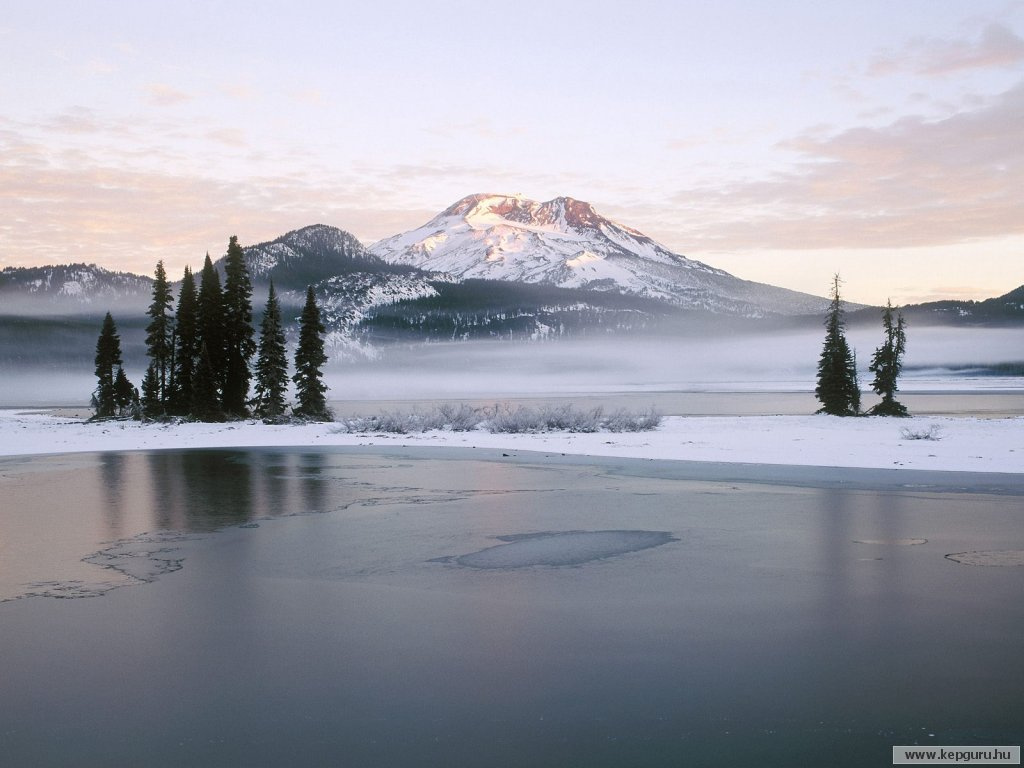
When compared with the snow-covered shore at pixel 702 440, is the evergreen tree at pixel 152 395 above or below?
above

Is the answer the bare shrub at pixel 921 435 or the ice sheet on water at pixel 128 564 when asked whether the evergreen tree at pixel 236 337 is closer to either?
the bare shrub at pixel 921 435

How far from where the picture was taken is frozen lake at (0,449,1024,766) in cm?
570

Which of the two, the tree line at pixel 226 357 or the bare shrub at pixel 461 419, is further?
the tree line at pixel 226 357

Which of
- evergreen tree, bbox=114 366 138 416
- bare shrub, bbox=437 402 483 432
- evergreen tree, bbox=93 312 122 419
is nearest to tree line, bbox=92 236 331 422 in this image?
evergreen tree, bbox=93 312 122 419

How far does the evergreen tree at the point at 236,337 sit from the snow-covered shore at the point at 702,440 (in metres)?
7.69

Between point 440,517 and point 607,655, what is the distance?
8.32 meters

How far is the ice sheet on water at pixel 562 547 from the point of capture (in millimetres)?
11344

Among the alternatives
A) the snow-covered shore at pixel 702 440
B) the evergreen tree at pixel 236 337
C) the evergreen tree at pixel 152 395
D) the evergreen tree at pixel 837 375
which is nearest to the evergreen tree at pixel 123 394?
the evergreen tree at pixel 152 395

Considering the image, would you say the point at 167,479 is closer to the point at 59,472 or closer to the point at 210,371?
the point at 59,472

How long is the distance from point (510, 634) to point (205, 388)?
51.3m

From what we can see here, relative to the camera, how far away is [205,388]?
55.2 metres

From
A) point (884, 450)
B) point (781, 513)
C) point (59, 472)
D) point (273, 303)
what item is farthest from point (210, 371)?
point (781, 513)

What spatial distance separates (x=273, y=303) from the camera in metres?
54.0

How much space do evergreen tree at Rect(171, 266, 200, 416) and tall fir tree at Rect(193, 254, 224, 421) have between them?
486 millimetres
